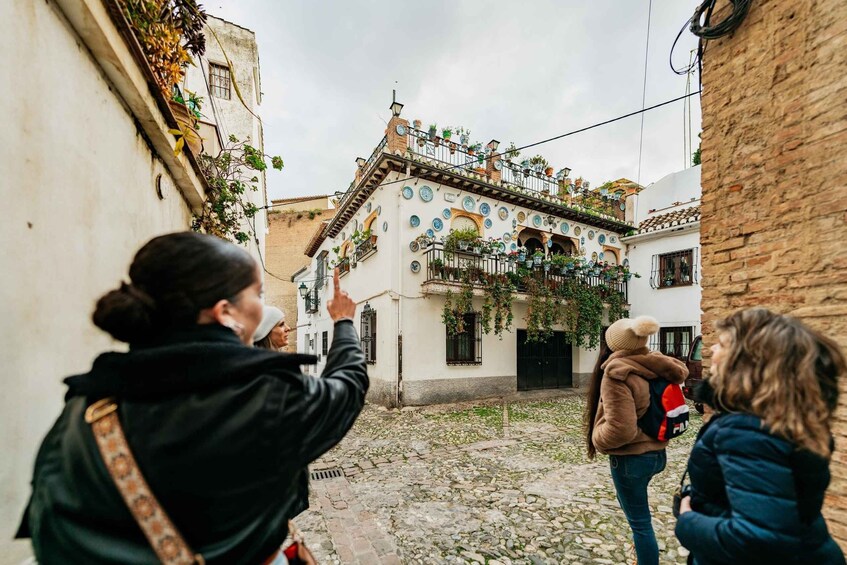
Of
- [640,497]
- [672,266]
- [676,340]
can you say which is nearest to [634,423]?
[640,497]

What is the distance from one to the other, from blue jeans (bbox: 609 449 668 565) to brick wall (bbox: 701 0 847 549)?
1257mm

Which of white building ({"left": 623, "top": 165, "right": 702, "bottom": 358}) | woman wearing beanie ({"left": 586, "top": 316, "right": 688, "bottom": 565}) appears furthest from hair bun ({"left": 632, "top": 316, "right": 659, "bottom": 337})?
white building ({"left": 623, "top": 165, "right": 702, "bottom": 358})

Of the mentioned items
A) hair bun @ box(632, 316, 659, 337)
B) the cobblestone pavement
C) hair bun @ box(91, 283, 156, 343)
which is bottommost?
the cobblestone pavement

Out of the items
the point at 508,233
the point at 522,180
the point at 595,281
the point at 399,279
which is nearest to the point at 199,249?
the point at 399,279

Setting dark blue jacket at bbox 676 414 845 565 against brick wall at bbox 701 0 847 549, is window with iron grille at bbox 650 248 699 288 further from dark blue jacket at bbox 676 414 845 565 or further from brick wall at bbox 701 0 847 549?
dark blue jacket at bbox 676 414 845 565

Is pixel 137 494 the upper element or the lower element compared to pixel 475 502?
upper

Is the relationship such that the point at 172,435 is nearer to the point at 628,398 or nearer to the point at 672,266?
the point at 628,398

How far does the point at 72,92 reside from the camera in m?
2.06

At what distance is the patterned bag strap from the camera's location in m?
0.84

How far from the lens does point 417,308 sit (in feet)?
35.5

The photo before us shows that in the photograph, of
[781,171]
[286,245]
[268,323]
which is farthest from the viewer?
[286,245]

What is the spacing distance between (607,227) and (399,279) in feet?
29.6

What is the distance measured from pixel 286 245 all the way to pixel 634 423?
2278 centimetres

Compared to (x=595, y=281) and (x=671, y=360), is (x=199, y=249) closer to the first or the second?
(x=671, y=360)
